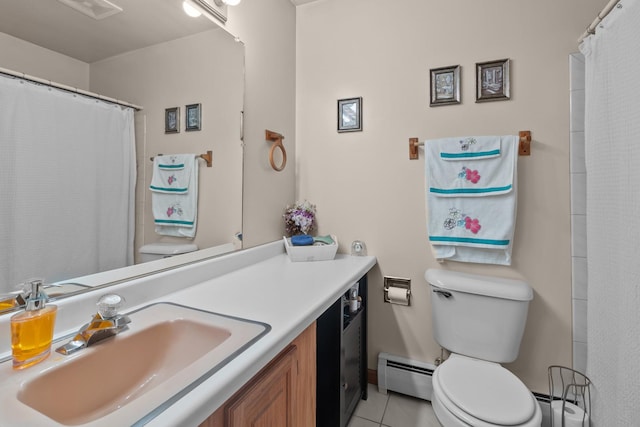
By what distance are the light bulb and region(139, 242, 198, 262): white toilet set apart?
96 centimetres

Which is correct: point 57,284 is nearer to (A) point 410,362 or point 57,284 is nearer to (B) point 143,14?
(B) point 143,14

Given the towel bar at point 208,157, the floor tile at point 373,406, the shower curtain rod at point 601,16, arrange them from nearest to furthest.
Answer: the shower curtain rod at point 601,16
the towel bar at point 208,157
the floor tile at point 373,406

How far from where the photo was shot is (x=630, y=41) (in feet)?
3.25

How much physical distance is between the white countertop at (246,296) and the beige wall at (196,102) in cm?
16

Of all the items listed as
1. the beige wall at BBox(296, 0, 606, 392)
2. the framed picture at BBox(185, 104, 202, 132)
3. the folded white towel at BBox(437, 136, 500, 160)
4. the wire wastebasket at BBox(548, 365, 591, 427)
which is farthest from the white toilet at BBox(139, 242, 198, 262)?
the wire wastebasket at BBox(548, 365, 591, 427)

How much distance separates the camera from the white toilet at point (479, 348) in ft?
3.49

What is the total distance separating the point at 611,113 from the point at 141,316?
5.86 feet

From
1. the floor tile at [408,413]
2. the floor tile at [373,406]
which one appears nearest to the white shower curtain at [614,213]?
the floor tile at [408,413]

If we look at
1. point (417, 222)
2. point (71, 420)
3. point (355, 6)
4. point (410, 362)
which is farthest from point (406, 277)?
point (355, 6)

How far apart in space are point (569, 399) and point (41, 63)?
2.46m

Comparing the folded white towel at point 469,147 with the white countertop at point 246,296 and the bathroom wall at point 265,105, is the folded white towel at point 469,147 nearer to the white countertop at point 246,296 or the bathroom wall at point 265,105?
the white countertop at point 246,296

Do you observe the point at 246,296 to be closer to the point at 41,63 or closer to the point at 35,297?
the point at 35,297

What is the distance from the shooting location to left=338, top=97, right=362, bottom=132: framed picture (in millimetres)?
1819

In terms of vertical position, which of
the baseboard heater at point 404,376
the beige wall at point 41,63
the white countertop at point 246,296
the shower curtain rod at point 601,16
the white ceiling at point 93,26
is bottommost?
the baseboard heater at point 404,376
